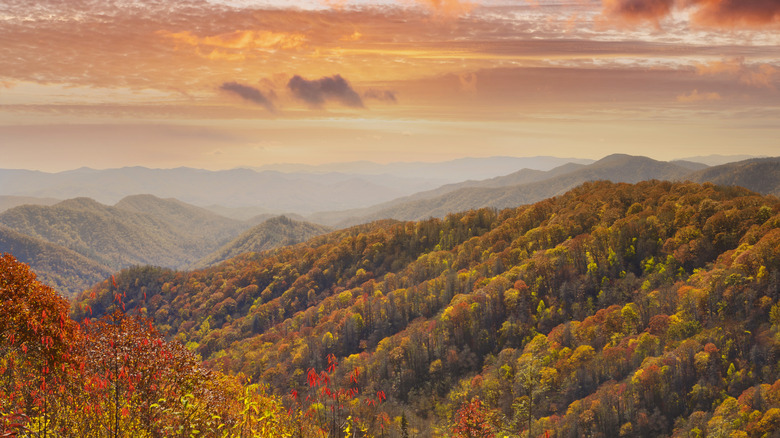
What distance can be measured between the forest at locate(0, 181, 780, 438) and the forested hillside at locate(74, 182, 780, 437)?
483 millimetres

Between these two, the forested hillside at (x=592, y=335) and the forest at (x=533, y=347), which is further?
the forested hillside at (x=592, y=335)

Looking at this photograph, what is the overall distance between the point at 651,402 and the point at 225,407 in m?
109

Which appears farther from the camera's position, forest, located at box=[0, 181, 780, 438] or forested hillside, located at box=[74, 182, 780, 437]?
forested hillside, located at box=[74, 182, 780, 437]

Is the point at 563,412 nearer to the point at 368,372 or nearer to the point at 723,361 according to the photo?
the point at 723,361

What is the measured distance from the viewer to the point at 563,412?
4377 inches

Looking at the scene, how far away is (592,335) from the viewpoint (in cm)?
13012

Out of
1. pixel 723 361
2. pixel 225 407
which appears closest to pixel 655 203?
pixel 723 361

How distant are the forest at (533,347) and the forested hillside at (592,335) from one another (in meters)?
0.48

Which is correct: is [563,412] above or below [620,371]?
below

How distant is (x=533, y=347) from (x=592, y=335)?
16.6 m

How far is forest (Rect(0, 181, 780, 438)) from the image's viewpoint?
2131 centimetres

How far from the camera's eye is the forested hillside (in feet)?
329

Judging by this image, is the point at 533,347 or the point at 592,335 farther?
Answer: the point at 533,347

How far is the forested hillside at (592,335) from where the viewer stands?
10038 centimetres
